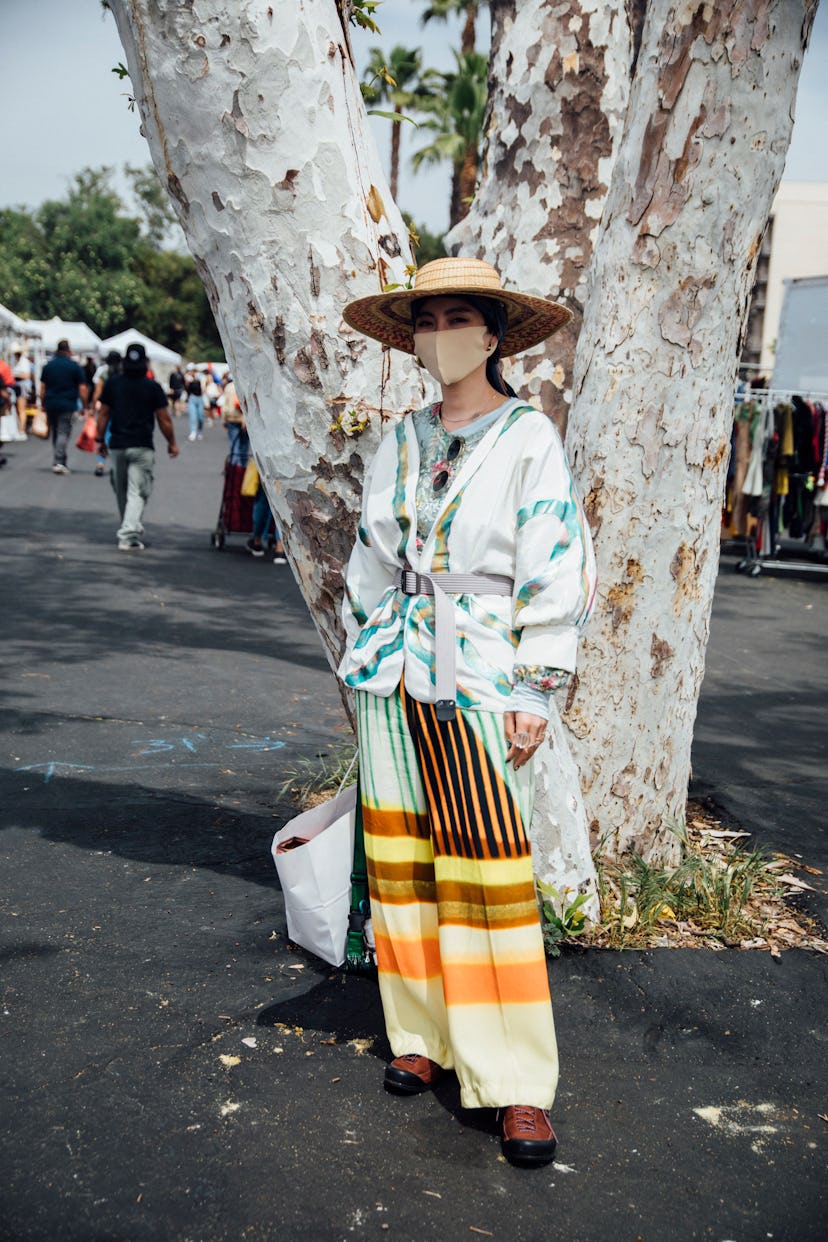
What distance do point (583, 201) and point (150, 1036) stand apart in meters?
3.46


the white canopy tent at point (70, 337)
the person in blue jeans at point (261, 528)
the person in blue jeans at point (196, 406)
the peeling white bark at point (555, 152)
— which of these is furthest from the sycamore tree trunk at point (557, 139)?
the white canopy tent at point (70, 337)

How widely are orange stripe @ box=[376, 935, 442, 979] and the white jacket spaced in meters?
0.65

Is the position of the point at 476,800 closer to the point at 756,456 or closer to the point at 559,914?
the point at 559,914

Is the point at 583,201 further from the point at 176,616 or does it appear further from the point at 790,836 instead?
the point at 176,616

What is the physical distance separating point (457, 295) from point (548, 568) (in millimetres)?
727

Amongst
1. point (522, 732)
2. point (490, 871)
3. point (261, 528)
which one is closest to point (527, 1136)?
point (490, 871)

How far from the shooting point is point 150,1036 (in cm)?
338

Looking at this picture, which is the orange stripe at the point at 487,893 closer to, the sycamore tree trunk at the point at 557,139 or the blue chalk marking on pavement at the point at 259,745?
the sycamore tree trunk at the point at 557,139

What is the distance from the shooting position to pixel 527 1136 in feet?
9.46

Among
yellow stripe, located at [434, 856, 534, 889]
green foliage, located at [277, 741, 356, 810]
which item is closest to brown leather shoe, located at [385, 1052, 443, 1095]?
yellow stripe, located at [434, 856, 534, 889]

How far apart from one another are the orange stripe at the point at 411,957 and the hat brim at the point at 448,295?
5.20 ft

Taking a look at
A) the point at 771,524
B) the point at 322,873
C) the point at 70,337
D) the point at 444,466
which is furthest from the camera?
the point at 70,337

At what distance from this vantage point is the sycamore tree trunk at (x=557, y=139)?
486cm

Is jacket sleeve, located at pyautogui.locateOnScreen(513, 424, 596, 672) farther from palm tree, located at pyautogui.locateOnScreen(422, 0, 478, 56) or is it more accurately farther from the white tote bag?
palm tree, located at pyautogui.locateOnScreen(422, 0, 478, 56)
